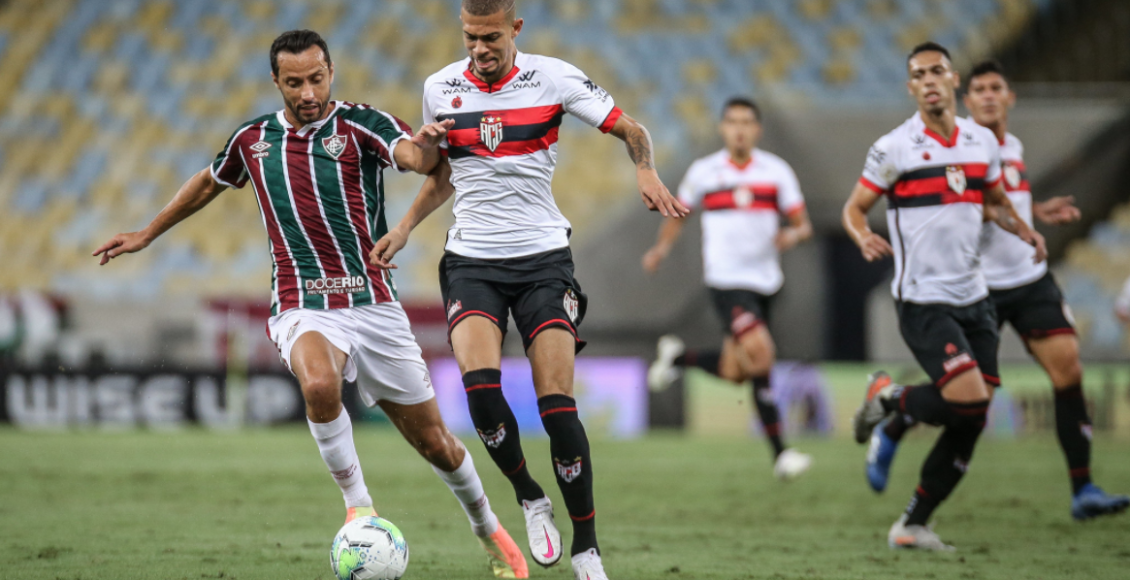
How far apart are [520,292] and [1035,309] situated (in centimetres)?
334

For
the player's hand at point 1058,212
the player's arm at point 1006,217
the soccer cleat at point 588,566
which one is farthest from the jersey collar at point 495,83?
the player's hand at point 1058,212

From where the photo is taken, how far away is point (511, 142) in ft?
16.5

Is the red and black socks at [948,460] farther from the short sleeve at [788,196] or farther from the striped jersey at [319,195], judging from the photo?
the short sleeve at [788,196]

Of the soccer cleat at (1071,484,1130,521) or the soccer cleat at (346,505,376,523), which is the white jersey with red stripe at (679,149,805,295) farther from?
the soccer cleat at (346,505,376,523)

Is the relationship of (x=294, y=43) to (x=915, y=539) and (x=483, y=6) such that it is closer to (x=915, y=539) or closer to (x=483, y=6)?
(x=483, y=6)

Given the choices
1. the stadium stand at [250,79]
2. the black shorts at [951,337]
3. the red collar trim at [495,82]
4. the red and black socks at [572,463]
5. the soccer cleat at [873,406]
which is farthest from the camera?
the stadium stand at [250,79]

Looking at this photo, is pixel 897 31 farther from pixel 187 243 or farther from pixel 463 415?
pixel 187 243

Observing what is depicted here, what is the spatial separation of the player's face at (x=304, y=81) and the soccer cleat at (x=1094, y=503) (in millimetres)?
4433

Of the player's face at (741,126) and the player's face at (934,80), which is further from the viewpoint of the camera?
the player's face at (741,126)

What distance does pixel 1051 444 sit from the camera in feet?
38.7

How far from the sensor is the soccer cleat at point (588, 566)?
452 cm

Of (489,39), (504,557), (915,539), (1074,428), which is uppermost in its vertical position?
(489,39)

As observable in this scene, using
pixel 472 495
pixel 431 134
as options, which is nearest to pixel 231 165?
pixel 431 134

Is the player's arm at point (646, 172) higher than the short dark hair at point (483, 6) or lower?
lower
